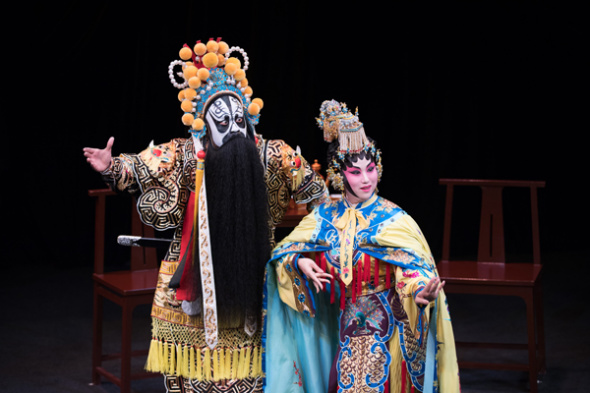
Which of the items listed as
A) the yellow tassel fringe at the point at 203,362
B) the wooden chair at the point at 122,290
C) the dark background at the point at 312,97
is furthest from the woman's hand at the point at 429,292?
the dark background at the point at 312,97

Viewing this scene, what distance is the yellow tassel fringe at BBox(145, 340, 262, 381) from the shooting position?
2.78 m

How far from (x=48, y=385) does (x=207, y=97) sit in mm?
1789

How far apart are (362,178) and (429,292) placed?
0.45 m

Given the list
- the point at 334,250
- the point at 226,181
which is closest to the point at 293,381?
the point at 334,250

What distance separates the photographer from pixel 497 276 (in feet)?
12.5

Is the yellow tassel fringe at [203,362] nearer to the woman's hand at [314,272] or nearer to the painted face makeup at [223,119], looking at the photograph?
the woman's hand at [314,272]

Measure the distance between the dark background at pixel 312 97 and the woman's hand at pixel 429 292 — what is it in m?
→ 2.61

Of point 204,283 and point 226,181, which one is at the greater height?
point 226,181

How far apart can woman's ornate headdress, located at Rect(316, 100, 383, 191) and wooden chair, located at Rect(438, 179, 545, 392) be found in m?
1.18

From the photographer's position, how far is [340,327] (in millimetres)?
2787

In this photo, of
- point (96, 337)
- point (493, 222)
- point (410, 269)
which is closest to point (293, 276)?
point (410, 269)

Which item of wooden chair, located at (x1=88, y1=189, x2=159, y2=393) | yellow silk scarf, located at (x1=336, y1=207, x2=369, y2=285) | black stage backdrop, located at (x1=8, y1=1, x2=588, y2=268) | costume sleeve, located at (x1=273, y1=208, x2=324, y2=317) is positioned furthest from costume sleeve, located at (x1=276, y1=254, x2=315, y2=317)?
black stage backdrop, located at (x1=8, y1=1, x2=588, y2=268)

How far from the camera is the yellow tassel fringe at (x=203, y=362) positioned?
109 inches

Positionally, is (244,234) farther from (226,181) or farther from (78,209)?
(78,209)
